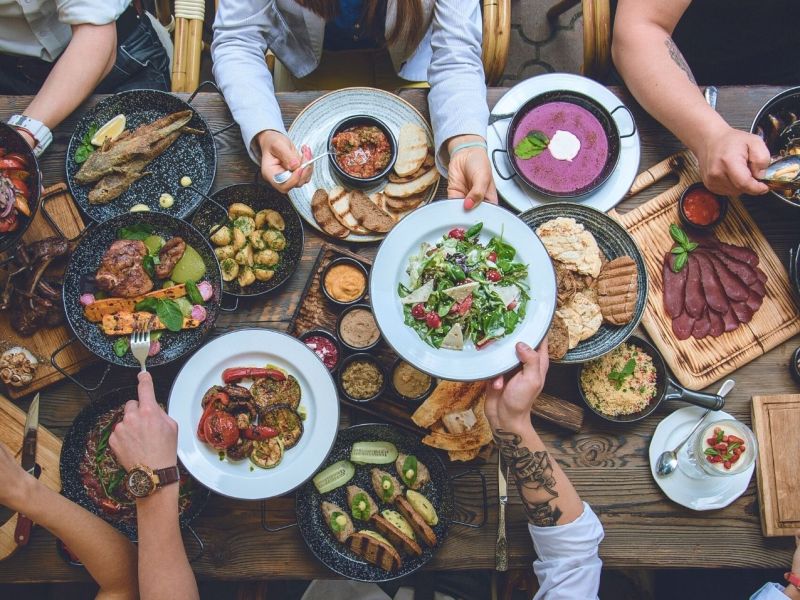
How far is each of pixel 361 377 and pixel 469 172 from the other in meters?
0.90

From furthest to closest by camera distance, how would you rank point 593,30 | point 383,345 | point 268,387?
point 593,30
point 383,345
point 268,387

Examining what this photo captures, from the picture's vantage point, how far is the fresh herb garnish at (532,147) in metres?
2.25

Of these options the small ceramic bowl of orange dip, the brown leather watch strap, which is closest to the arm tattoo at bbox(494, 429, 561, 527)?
the small ceramic bowl of orange dip

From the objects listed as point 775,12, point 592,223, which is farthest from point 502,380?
point 775,12

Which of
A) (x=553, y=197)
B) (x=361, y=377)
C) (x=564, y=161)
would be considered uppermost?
(x=564, y=161)

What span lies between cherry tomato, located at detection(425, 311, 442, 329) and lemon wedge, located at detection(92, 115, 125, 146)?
1.52m

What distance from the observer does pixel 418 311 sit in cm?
190

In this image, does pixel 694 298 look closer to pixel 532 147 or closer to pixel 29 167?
pixel 532 147

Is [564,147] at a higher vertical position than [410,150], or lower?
higher

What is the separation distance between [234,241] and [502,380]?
3.88 ft

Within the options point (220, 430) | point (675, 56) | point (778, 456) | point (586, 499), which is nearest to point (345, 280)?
point (220, 430)

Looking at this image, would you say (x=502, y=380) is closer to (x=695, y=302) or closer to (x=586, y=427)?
(x=586, y=427)

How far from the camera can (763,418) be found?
2207 millimetres

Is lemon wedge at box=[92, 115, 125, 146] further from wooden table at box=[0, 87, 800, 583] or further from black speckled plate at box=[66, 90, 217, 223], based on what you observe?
wooden table at box=[0, 87, 800, 583]
